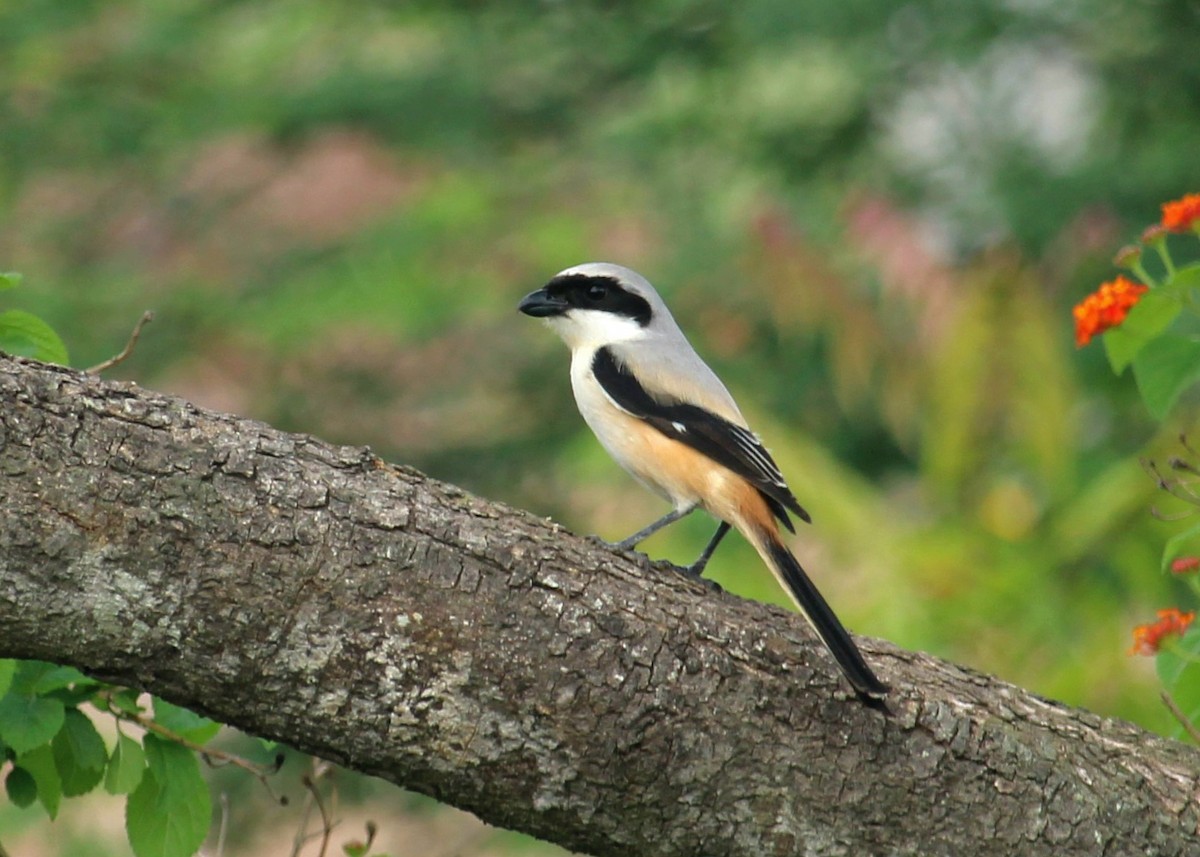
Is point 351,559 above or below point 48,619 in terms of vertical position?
above

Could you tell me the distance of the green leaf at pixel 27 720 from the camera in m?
2.49

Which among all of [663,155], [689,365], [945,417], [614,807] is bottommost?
[614,807]

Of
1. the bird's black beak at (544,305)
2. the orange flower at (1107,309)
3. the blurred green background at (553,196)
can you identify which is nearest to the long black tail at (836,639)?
the orange flower at (1107,309)

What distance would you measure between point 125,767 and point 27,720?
0.20 meters

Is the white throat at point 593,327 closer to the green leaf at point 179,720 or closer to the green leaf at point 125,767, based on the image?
the green leaf at point 179,720

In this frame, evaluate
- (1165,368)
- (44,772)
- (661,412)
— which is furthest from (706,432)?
(44,772)

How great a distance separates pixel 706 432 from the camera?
3.96m

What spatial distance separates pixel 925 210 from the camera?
10.1 m

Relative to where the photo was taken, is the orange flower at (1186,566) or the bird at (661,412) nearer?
the orange flower at (1186,566)

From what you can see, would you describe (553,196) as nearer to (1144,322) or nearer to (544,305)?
(544,305)

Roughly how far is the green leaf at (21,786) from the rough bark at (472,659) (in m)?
0.53

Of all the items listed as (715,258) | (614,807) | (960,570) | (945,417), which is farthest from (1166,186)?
(614,807)

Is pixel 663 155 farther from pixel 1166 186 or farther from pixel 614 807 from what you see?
pixel 614 807

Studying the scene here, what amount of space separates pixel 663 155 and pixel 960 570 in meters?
5.50
